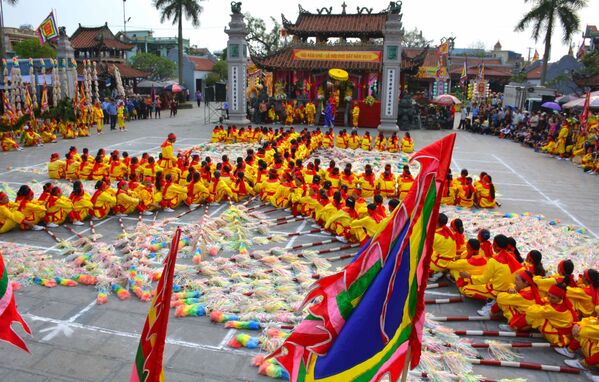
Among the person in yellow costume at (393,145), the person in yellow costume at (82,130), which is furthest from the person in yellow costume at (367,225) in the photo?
the person in yellow costume at (82,130)

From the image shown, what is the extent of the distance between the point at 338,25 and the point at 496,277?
27405 mm

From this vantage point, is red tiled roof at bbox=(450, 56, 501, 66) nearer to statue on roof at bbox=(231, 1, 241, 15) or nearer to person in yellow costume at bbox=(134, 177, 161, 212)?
statue on roof at bbox=(231, 1, 241, 15)

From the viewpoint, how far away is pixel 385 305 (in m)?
3.19

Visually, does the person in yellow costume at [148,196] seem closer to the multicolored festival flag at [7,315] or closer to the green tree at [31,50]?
the multicolored festival flag at [7,315]

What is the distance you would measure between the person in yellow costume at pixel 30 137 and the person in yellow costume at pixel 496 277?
17375mm

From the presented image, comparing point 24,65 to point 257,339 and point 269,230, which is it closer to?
point 269,230

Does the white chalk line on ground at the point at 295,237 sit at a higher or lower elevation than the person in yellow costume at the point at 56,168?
lower

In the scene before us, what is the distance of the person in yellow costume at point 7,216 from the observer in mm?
8414

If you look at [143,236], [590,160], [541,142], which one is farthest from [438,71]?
[143,236]

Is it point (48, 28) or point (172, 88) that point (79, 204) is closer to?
point (48, 28)

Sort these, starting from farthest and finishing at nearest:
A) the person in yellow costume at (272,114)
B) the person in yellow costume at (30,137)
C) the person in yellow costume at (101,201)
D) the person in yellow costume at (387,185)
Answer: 1. the person in yellow costume at (272,114)
2. the person in yellow costume at (30,137)
3. the person in yellow costume at (387,185)
4. the person in yellow costume at (101,201)

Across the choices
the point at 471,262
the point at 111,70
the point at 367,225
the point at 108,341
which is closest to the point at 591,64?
the point at 367,225

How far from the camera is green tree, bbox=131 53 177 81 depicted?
45656mm

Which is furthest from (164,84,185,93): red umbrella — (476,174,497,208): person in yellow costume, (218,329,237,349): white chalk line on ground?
(218,329,237,349): white chalk line on ground
